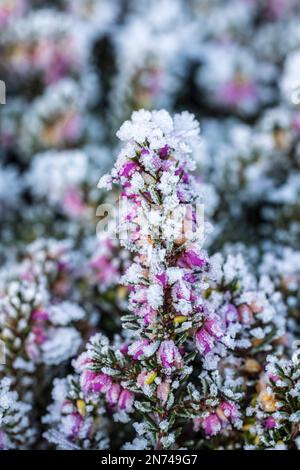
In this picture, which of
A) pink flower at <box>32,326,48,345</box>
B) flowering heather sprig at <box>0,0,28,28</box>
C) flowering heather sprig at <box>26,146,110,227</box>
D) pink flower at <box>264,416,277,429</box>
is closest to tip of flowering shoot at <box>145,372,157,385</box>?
pink flower at <box>264,416,277,429</box>

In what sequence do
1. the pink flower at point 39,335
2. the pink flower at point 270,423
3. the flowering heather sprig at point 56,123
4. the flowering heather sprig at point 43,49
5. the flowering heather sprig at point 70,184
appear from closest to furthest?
the pink flower at point 270,423
the pink flower at point 39,335
the flowering heather sprig at point 70,184
the flowering heather sprig at point 56,123
the flowering heather sprig at point 43,49

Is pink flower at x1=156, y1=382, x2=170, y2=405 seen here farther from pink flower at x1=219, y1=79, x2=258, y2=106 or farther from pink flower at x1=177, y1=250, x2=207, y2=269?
pink flower at x1=219, y1=79, x2=258, y2=106

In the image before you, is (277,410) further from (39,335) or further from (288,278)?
(39,335)

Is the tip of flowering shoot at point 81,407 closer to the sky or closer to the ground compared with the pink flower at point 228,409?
closer to the sky

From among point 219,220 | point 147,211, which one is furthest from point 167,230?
point 219,220

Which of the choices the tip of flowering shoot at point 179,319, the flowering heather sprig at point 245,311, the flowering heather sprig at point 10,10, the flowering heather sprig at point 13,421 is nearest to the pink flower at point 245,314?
the flowering heather sprig at point 245,311

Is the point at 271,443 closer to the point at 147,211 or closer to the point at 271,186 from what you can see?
the point at 147,211

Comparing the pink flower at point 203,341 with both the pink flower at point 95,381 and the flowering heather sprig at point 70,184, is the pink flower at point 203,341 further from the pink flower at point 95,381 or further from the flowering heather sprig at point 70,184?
the flowering heather sprig at point 70,184
